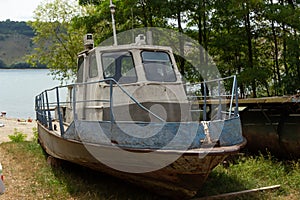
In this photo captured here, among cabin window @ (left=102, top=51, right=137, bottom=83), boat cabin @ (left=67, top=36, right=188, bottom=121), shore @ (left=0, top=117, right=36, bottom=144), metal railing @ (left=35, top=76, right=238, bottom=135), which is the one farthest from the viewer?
shore @ (left=0, top=117, right=36, bottom=144)

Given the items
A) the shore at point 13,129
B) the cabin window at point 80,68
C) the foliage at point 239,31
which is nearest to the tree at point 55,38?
the shore at point 13,129

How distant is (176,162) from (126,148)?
0.72 metres

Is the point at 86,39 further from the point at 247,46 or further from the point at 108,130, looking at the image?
the point at 247,46

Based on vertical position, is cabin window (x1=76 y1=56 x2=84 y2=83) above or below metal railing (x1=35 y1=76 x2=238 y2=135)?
above

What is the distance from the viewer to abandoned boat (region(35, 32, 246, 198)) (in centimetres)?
511

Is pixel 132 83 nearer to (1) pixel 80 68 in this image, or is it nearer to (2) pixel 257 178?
(1) pixel 80 68

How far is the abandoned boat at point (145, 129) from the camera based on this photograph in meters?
5.11

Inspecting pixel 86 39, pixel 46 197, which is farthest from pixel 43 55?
pixel 46 197

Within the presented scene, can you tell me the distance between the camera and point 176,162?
509cm

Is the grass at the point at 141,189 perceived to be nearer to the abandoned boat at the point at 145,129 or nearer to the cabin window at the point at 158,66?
the abandoned boat at the point at 145,129

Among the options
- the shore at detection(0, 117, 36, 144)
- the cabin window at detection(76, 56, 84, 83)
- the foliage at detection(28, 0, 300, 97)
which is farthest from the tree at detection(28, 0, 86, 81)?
the cabin window at detection(76, 56, 84, 83)

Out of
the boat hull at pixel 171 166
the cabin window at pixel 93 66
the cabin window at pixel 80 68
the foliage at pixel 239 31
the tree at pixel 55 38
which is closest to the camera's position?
the boat hull at pixel 171 166

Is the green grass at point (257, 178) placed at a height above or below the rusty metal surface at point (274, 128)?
below

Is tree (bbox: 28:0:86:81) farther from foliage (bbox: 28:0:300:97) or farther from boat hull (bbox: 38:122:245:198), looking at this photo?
boat hull (bbox: 38:122:245:198)
